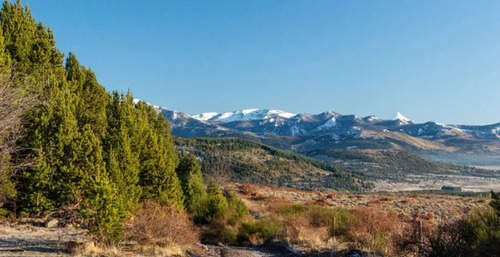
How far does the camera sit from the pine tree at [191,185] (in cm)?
2972

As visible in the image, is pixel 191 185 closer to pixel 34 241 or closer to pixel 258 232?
pixel 258 232

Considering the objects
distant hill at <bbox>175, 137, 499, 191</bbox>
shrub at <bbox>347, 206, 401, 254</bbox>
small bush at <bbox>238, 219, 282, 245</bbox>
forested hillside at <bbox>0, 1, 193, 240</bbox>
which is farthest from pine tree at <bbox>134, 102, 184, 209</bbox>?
distant hill at <bbox>175, 137, 499, 191</bbox>

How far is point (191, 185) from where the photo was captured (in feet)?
105

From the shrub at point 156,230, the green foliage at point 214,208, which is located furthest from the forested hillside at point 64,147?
the green foliage at point 214,208

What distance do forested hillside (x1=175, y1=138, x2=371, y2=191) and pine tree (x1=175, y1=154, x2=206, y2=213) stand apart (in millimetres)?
91142

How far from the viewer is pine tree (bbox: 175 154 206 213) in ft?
97.5

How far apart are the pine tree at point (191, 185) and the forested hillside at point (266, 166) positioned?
91142 mm

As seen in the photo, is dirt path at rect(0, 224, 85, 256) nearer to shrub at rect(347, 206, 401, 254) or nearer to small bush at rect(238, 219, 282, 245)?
small bush at rect(238, 219, 282, 245)

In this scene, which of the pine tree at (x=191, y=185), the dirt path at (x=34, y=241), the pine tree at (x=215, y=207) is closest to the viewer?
the dirt path at (x=34, y=241)

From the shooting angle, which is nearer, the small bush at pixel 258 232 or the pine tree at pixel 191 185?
the small bush at pixel 258 232

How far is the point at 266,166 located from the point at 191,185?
131389 mm

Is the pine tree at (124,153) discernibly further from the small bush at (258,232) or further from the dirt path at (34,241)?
the small bush at (258,232)

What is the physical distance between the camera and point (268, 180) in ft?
454

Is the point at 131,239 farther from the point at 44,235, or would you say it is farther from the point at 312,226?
the point at 312,226
